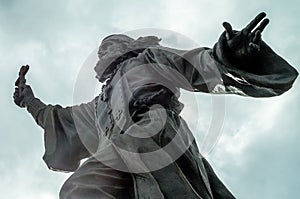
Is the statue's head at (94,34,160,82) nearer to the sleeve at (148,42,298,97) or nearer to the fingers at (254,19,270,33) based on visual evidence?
the sleeve at (148,42,298,97)

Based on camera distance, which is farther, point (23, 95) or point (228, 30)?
point (23, 95)

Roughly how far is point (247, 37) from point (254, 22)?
14 cm

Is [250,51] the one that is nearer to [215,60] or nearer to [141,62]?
[215,60]

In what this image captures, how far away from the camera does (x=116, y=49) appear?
7.50 m

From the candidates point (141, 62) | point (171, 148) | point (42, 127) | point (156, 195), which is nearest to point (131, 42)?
point (141, 62)

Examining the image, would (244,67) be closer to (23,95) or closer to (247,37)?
(247,37)

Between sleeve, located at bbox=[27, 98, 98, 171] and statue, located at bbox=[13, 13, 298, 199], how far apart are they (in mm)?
10

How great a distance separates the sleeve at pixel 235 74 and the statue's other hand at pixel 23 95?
6.62 ft

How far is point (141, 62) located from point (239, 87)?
1140 millimetres

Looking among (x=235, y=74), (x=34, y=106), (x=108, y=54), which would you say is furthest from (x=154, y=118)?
(x=34, y=106)

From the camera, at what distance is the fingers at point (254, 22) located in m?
5.81

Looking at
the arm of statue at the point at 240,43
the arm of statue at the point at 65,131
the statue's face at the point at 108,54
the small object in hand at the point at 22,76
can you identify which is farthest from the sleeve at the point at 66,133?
the arm of statue at the point at 240,43

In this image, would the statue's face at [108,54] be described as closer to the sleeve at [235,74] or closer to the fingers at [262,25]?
the sleeve at [235,74]

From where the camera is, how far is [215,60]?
6234 millimetres
